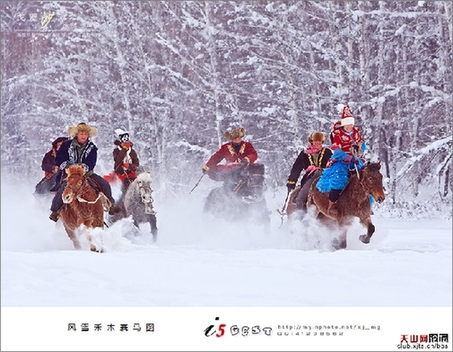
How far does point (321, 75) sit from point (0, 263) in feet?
51.5

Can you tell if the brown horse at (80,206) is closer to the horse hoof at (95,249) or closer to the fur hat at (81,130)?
the horse hoof at (95,249)

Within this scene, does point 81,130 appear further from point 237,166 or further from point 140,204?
point 237,166

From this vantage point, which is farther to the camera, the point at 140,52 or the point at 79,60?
the point at 79,60

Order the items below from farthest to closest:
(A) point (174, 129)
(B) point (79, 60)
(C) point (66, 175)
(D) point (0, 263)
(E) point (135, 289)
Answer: (B) point (79, 60), (A) point (174, 129), (C) point (66, 175), (D) point (0, 263), (E) point (135, 289)

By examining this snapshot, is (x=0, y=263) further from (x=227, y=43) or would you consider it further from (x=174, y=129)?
(x=174, y=129)

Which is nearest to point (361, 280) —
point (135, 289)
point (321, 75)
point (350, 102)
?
point (135, 289)

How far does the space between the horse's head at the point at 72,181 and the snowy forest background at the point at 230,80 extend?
9920 millimetres

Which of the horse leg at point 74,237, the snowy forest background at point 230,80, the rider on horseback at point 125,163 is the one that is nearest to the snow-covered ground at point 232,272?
the horse leg at point 74,237

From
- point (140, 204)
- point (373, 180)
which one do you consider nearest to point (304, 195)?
point (373, 180)

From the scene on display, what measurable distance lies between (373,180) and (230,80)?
53.8 feet

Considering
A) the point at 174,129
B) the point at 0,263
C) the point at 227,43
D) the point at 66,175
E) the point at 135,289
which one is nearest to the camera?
the point at 135,289

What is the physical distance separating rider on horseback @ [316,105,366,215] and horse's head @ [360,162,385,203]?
358mm

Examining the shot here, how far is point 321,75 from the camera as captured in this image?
71.4ft

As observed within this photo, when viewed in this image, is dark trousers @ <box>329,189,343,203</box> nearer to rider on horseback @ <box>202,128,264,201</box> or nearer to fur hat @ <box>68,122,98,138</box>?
rider on horseback @ <box>202,128,264,201</box>
